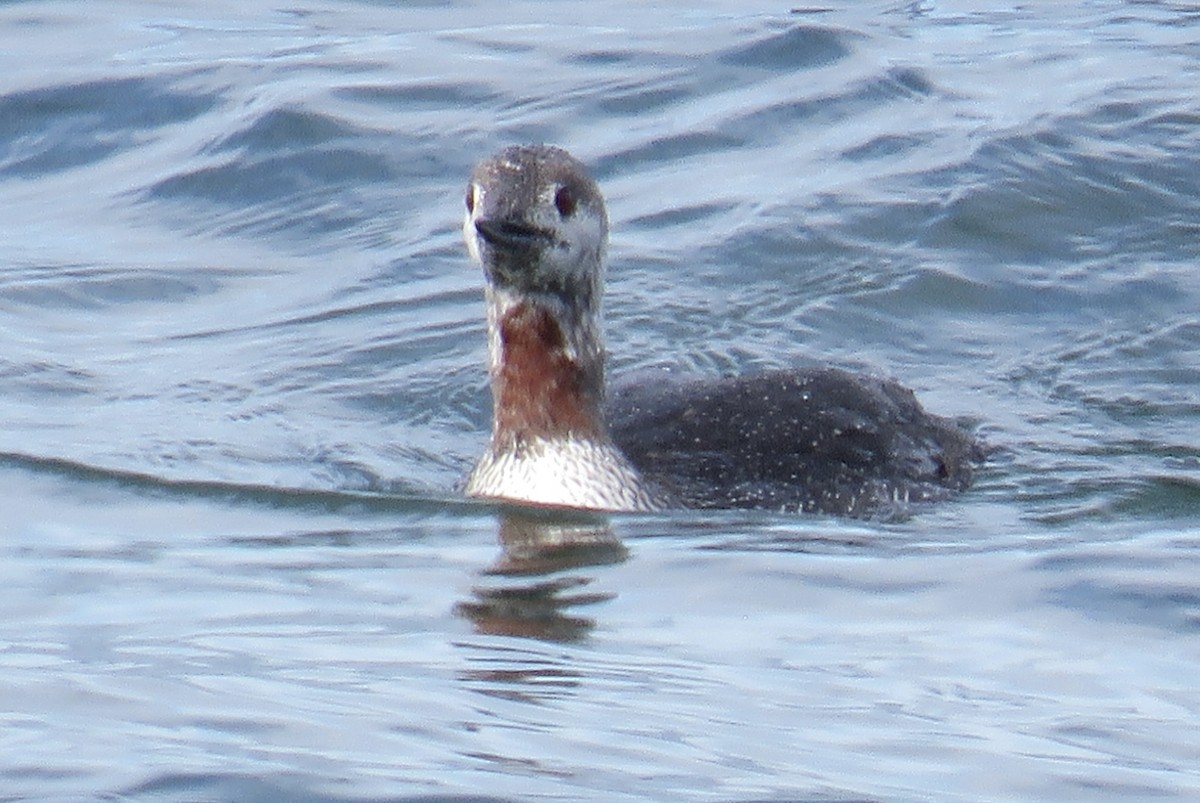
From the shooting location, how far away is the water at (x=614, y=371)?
568cm

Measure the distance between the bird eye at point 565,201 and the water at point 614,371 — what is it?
98cm

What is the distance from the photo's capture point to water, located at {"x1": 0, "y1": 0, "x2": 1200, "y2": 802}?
18.6 ft

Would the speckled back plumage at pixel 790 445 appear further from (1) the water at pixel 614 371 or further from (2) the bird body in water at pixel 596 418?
(1) the water at pixel 614 371

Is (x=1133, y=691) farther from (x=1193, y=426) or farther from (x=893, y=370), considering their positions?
(x=893, y=370)

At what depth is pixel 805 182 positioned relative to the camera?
525 inches

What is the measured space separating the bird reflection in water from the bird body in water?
0.20 m

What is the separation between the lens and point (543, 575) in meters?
7.71

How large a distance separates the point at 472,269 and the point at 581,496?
399cm

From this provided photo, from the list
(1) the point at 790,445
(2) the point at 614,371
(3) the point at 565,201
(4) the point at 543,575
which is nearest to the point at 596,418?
(1) the point at 790,445

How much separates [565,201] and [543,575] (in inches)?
50.1

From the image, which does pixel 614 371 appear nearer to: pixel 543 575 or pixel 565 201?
pixel 565 201

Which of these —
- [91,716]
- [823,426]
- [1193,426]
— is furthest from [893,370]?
[91,716]

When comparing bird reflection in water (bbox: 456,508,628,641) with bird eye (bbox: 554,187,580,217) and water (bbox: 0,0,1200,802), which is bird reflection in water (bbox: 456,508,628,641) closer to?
water (bbox: 0,0,1200,802)

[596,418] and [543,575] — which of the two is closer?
[543,575]
